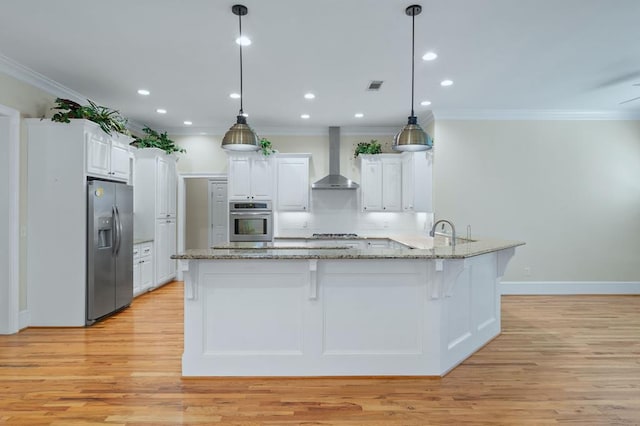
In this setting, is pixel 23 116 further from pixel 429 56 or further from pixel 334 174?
pixel 429 56

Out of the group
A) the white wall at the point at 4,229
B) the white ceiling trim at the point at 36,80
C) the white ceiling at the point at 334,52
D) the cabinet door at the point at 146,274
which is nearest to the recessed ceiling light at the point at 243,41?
the white ceiling at the point at 334,52

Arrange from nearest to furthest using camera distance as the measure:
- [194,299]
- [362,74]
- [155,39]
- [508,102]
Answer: [194,299]
[155,39]
[362,74]
[508,102]

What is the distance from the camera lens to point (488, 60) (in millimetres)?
3703

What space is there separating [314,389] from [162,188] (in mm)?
4658

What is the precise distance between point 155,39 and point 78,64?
1.24 metres

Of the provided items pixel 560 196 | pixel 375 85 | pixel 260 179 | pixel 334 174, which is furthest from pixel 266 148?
pixel 560 196

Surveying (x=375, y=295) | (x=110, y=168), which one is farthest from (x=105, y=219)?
(x=375, y=295)

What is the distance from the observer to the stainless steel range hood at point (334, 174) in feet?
19.9

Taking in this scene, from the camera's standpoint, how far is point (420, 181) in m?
5.81

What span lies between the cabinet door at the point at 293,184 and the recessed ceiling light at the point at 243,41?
3001 millimetres

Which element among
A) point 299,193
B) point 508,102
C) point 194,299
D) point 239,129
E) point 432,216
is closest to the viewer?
point 194,299

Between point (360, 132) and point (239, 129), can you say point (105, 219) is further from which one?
point (360, 132)

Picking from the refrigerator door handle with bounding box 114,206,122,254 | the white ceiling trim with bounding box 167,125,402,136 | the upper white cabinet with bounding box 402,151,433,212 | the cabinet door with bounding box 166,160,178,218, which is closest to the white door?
the cabinet door with bounding box 166,160,178,218

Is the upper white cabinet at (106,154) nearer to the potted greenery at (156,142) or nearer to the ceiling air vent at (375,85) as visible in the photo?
the potted greenery at (156,142)
